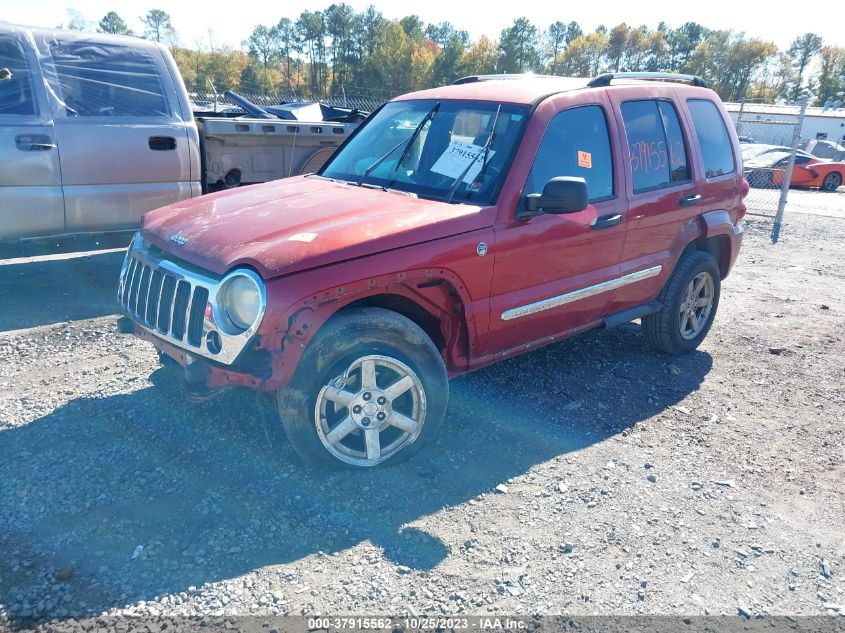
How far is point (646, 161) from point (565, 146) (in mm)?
837

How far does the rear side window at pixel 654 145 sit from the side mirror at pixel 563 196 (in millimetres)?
1048

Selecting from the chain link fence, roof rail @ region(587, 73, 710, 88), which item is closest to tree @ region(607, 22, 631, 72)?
the chain link fence

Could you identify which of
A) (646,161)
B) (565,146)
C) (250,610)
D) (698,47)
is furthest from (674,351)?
(698,47)

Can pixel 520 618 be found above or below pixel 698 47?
below

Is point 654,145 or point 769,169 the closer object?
point 654,145

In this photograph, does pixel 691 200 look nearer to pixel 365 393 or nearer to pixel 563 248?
pixel 563 248

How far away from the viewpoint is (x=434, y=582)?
2898 millimetres

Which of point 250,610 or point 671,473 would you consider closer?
point 250,610

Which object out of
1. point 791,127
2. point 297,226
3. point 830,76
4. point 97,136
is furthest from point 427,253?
point 830,76

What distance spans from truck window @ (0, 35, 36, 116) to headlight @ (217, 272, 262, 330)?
392 centimetres

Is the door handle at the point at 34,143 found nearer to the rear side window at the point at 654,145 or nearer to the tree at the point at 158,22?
the rear side window at the point at 654,145

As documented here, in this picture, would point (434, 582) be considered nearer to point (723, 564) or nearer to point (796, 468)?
point (723, 564)

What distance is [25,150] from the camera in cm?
575

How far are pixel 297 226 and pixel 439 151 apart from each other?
1.22 m
